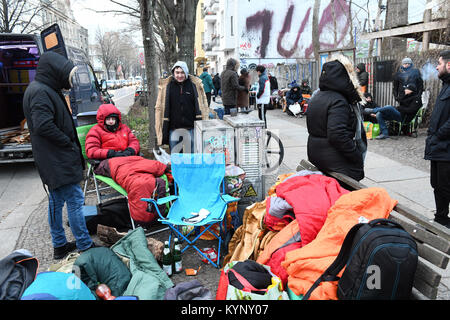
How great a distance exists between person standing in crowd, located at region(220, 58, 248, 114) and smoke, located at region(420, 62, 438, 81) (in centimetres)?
472

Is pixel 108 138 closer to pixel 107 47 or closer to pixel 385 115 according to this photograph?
pixel 385 115

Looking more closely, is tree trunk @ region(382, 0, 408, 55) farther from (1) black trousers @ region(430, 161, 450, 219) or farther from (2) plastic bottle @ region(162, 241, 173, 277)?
(2) plastic bottle @ region(162, 241, 173, 277)

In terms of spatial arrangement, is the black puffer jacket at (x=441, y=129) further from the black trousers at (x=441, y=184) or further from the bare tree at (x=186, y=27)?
the bare tree at (x=186, y=27)

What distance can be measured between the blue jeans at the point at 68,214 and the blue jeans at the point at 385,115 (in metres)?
7.28

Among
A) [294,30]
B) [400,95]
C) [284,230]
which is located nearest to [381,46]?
[400,95]

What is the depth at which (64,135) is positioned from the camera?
3564mm

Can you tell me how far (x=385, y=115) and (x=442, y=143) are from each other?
5204 millimetres

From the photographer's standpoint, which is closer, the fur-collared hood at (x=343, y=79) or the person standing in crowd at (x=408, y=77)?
the fur-collared hood at (x=343, y=79)

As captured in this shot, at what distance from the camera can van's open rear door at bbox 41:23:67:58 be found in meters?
6.52

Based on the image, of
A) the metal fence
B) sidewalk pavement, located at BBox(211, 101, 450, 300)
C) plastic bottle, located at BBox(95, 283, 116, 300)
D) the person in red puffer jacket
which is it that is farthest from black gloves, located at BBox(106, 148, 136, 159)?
the metal fence

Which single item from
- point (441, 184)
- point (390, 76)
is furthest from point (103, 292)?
point (390, 76)

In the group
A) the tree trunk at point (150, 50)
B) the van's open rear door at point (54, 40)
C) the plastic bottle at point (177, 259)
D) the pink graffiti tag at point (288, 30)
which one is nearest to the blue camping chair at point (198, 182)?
the plastic bottle at point (177, 259)

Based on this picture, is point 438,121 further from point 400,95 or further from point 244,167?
point 400,95

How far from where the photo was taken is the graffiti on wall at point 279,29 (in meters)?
31.2
